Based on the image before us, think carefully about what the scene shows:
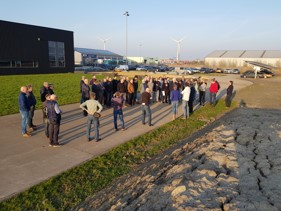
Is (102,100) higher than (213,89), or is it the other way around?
(213,89)

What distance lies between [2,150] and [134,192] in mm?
4773

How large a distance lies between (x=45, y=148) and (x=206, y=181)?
5107 millimetres

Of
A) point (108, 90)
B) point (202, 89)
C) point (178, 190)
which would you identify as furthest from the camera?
point (202, 89)

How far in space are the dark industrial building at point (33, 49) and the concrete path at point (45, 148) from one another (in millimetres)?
27428

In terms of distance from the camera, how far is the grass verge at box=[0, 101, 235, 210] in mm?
4891

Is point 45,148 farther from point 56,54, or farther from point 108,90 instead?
point 56,54

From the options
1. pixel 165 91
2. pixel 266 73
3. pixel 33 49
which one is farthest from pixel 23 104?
pixel 266 73

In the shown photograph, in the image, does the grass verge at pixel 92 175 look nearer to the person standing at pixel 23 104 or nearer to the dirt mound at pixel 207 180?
the dirt mound at pixel 207 180

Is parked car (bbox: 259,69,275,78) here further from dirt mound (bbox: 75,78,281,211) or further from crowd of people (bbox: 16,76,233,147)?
dirt mound (bbox: 75,78,281,211)

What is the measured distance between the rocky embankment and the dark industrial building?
34.3 metres

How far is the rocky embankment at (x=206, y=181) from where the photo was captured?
403cm

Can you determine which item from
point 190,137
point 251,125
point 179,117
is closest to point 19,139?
point 190,137

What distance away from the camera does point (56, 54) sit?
136 feet

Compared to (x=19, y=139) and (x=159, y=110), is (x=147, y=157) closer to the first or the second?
(x=19, y=139)
